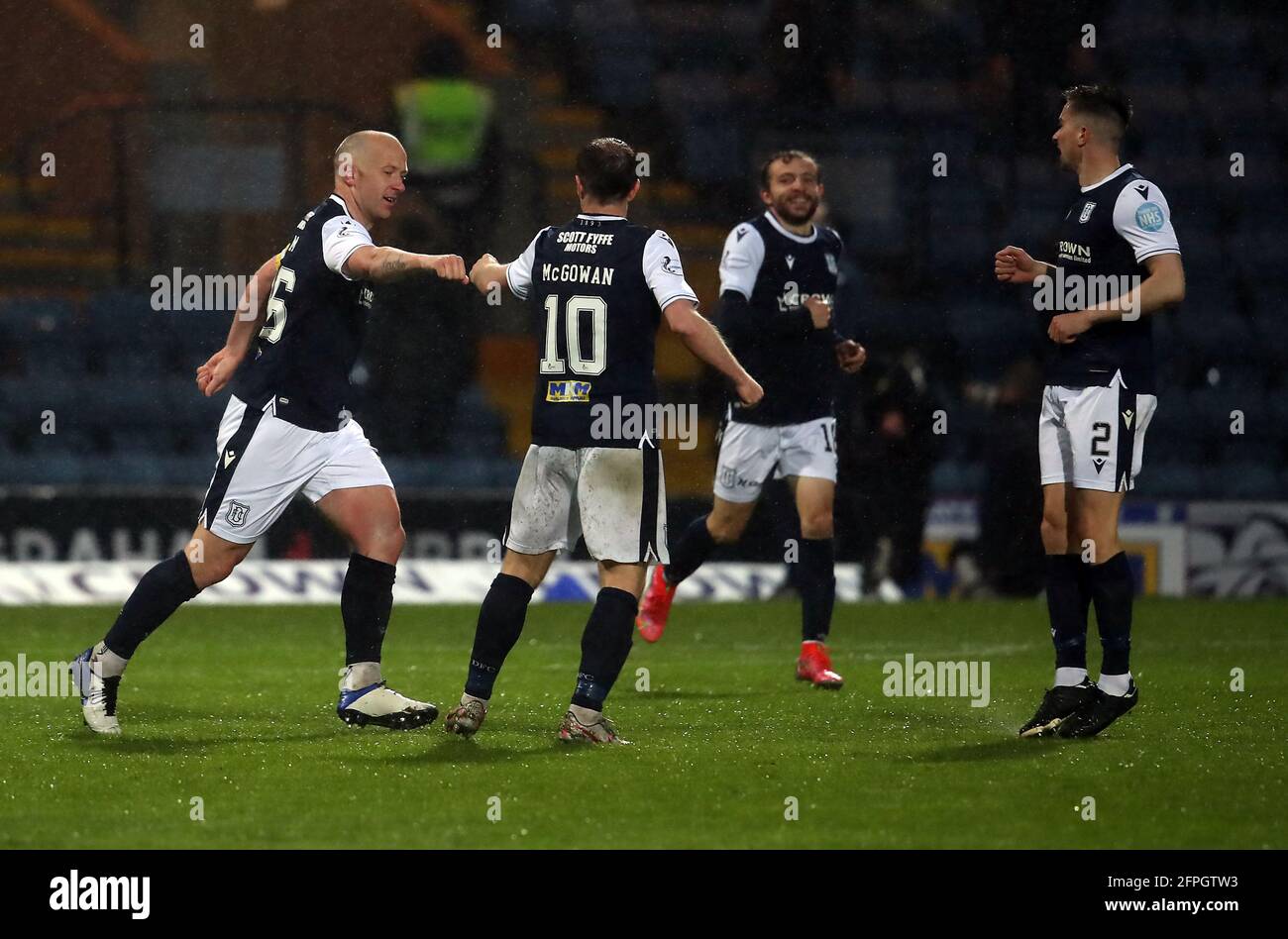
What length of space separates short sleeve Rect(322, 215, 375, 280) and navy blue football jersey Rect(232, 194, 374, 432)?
4cm

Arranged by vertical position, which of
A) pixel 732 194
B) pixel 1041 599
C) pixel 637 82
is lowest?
pixel 1041 599

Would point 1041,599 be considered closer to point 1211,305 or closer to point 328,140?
point 1211,305

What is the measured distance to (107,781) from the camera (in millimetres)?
5172

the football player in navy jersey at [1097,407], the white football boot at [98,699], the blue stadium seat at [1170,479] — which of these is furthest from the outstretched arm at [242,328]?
the blue stadium seat at [1170,479]

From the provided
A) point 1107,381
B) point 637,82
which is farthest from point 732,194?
point 1107,381

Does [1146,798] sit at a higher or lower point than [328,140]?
lower

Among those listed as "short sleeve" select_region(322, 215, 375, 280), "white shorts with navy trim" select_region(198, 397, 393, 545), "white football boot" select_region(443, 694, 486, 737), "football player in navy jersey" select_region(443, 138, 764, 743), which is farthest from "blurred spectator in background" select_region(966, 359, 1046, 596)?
"short sleeve" select_region(322, 215, 375, 280)

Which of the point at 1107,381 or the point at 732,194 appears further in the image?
the point at 732,194

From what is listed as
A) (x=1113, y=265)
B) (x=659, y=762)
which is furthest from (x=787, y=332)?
(x=659, y=762)

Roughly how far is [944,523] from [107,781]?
25.0ft

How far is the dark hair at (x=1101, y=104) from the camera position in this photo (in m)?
6.06

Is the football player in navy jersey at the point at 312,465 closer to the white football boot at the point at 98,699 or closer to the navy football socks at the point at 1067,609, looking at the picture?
the white football boot at the point at 98,699
